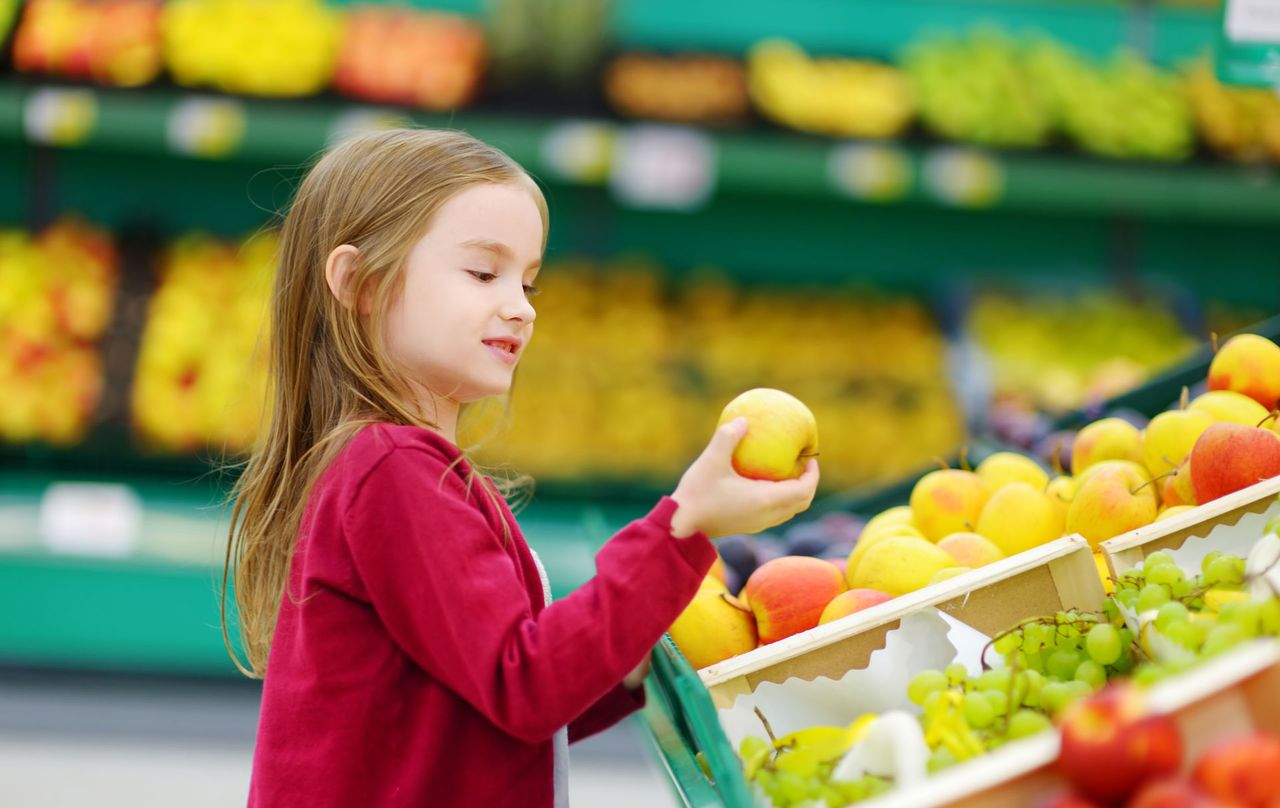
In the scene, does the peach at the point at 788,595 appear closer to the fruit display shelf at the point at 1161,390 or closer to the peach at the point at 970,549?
the peach at the point at 970,549

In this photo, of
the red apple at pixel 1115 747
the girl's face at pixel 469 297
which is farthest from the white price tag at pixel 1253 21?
the red apple at pixel 1115 747

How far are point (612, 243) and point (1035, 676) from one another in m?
3.28

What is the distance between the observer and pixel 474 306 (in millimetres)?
1186

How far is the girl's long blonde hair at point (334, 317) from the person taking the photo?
48.3 inches

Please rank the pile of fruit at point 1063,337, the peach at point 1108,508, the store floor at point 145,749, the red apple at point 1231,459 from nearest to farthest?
the red apple at point 1231,459, the peach at point 1108,508, the store floor at point 145,749, the pile of fruit at point 1063,337

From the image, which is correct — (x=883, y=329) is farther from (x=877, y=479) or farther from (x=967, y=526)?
(x=967, y=526)

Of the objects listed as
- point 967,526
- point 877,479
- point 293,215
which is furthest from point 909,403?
point 293,215

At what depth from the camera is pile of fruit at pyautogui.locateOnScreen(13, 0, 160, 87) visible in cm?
356

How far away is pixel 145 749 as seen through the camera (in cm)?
303

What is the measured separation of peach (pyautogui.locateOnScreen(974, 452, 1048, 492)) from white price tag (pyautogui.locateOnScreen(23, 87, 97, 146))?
2.69 m

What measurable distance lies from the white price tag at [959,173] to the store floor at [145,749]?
167 centimetres

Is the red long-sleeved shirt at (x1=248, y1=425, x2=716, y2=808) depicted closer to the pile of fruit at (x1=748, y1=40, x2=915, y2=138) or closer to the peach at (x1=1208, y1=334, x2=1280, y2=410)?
the peach at (x1=1208, y1=334, x2=1280, y2=410)

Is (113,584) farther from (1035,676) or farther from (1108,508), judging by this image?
(1035,676)

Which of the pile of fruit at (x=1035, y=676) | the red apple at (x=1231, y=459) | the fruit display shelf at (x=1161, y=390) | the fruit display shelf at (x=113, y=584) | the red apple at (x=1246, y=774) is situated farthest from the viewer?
the fruit display shelf at (x=113, y=584)
